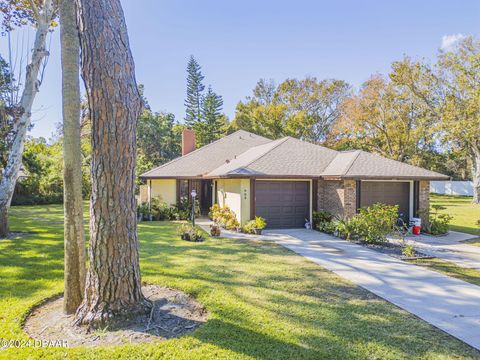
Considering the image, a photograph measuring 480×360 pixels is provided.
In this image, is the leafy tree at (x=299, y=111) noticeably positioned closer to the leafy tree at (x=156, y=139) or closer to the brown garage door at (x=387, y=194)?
the leafy tree at (x=156, y=139)

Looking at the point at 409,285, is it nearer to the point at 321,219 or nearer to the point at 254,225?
the point at 254,225

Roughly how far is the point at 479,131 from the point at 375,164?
1619 centimetres

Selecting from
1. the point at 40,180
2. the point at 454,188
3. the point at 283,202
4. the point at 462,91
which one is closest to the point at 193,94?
the point at 40,180

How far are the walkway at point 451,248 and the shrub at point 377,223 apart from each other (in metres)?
1.08

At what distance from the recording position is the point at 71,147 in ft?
14.4

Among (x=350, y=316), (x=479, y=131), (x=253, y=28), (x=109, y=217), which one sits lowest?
(x=350, y=316)

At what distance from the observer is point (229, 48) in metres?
16.8

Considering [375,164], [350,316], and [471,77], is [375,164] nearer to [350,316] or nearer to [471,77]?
[350,316]

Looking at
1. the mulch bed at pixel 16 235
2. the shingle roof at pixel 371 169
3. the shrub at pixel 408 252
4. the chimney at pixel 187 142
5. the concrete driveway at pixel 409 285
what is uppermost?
the chimney at pixel 187 142

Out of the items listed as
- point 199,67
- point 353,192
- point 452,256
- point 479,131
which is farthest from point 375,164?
point 199,67

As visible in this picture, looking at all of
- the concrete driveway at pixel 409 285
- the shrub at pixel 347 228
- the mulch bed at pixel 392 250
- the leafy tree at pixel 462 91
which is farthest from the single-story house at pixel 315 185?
the leafy tree at pixel 462 91

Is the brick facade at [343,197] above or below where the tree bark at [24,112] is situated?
below

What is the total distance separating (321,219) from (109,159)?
10468mm

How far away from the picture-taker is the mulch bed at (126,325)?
391 cm
